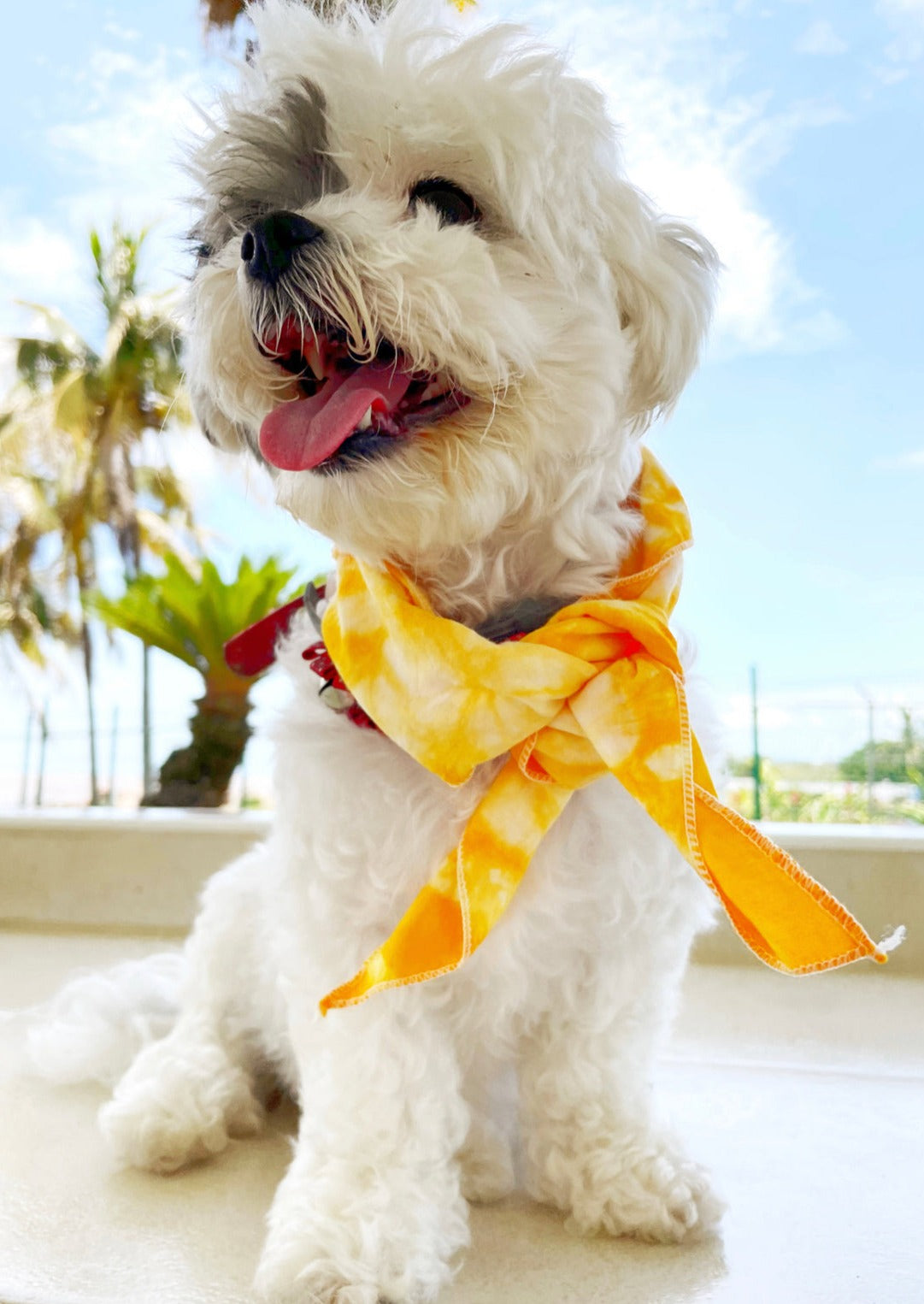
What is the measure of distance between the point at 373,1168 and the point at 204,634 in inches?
110

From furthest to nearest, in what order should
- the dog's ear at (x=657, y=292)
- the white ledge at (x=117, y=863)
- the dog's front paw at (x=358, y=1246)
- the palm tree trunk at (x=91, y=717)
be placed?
the palm tree trunk at (x=91, y=717) → the white ledge at (x=117, y=863) → the dog's ear at (x=657, y=292) → the dog's front paw at (x=358, y=1246)

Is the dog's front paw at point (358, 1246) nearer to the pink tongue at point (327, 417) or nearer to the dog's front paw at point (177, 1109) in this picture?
the dog's front paw at point (177, 1109)

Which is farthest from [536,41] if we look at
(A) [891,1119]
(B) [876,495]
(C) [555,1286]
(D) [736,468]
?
(B) [876,495]

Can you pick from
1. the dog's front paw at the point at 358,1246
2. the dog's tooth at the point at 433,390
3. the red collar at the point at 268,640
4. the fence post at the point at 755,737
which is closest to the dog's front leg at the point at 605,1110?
the dog's front paw at the point at 358,1246

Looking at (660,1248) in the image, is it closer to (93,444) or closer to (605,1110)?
(605,1110)

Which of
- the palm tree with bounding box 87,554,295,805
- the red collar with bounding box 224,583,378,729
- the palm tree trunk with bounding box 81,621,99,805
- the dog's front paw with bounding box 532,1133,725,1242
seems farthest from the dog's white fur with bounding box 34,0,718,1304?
the palm tree trunk with bounding box 81,621,99,805

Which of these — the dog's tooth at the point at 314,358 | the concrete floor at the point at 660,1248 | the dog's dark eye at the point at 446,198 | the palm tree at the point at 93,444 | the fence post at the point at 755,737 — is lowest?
the concrete floor at the point at 660,1248

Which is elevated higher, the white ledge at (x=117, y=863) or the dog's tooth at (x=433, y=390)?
the dog's tooth at (x=433, y=390)

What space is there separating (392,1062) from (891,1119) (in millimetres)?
672

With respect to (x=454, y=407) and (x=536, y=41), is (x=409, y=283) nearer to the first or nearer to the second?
(x=454, y=407)

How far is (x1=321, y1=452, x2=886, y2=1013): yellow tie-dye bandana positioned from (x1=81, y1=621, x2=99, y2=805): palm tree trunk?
6.65m

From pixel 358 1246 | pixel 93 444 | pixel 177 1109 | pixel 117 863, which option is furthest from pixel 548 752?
pixel 93 444

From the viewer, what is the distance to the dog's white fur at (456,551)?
85 centimetres

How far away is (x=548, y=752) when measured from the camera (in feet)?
3.02
